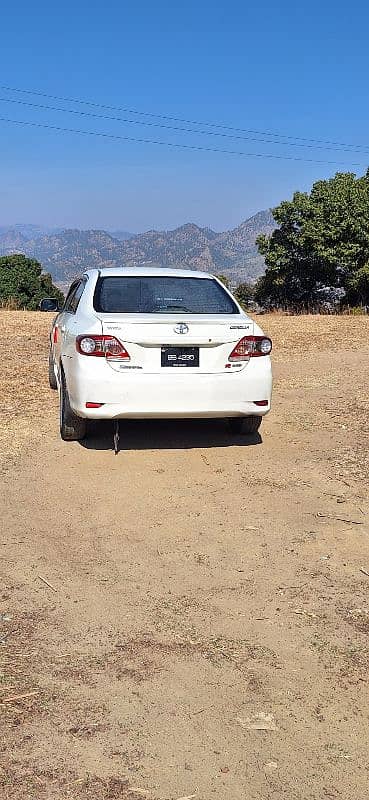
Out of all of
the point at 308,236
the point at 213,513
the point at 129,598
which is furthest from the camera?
the point at 308,236

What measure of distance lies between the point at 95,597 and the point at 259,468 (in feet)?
8.20

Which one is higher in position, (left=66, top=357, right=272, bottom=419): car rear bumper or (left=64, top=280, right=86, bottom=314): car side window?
(left=64, top=280, right=86, bottom=314): car side window

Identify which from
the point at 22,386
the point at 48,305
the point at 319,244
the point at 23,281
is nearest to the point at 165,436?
the point at 48,305

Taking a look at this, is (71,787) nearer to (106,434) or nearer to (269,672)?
(269,672)

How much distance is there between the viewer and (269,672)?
10.3ft

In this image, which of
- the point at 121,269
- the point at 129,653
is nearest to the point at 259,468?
the point at 121,269

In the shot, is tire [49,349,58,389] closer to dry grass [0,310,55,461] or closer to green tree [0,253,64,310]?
dry grass [0,310,55,461]

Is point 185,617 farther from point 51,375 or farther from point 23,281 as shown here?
point 23,281

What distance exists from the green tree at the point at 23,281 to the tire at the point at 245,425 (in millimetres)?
29678

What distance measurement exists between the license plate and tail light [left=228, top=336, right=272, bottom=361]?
294 millimetres

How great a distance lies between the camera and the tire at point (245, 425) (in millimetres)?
6770

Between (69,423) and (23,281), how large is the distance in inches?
1282

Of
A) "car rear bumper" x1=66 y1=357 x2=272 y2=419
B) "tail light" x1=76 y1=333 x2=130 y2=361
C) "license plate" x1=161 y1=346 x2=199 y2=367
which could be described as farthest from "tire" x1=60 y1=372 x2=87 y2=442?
"license plate" x1=161 y1=346 x2=199 y2=367

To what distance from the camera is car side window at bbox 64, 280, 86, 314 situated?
7051 mm
